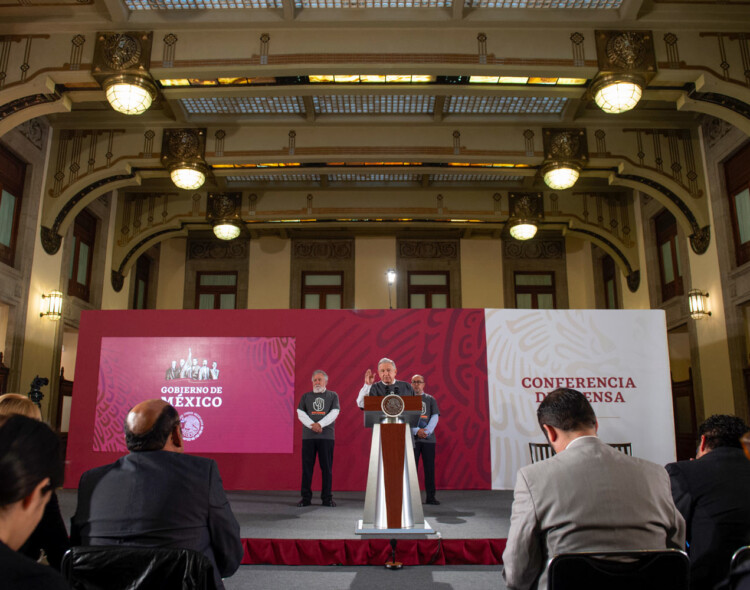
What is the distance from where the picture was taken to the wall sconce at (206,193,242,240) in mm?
10789

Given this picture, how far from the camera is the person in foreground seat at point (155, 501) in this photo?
1.83 m

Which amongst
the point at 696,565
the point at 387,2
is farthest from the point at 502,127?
the point at 696,565

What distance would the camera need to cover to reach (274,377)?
7461 mm

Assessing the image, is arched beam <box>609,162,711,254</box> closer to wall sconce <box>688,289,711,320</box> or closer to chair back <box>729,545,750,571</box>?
wall sconce <box>688,289,711,320</box>

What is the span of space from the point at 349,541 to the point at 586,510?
2903mm

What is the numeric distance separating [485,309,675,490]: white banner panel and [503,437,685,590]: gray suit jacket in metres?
5.68

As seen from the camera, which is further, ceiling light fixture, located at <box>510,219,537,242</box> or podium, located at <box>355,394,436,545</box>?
ceiling light fixture, located at <box>510,219,537,242</box>

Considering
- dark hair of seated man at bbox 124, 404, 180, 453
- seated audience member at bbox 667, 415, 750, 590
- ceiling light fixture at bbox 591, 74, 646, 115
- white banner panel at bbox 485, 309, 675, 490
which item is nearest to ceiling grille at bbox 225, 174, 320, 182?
white banner panel at bbox 485, 309, 675, 490

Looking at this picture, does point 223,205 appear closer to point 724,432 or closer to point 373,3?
point 373,3

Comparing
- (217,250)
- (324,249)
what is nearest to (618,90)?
(324,249)

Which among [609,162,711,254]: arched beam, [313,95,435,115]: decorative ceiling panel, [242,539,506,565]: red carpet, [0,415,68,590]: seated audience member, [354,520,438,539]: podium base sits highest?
[313,95,435,115]: decorative ceiling panel

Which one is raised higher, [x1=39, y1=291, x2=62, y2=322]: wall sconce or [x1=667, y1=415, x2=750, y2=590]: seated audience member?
[x1=39, y1=291, x2=62, y2=322]: wall sconce

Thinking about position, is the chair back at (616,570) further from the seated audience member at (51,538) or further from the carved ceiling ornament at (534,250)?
the carved ceiling ornament at (534,250)

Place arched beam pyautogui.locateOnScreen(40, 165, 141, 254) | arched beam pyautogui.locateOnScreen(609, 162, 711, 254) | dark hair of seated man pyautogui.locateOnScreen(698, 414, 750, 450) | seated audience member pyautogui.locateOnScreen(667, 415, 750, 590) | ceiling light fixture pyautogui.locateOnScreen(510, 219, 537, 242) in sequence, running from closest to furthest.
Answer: seated audience member pyautogui.locateOnScreen(667, 415, 750, 590) → dark hair of seated man pyautogui.locateOnScreen(698, 414, 750, 450) → arched beam pyautogui.locateOnScreen(609, 162, 711, 254) → arched beam pyautogui.locateOnScreen(40, 165, 141, 254) → ceiling light fixture pyautogui.locateOnScreen(510, 219, 537, 242)
